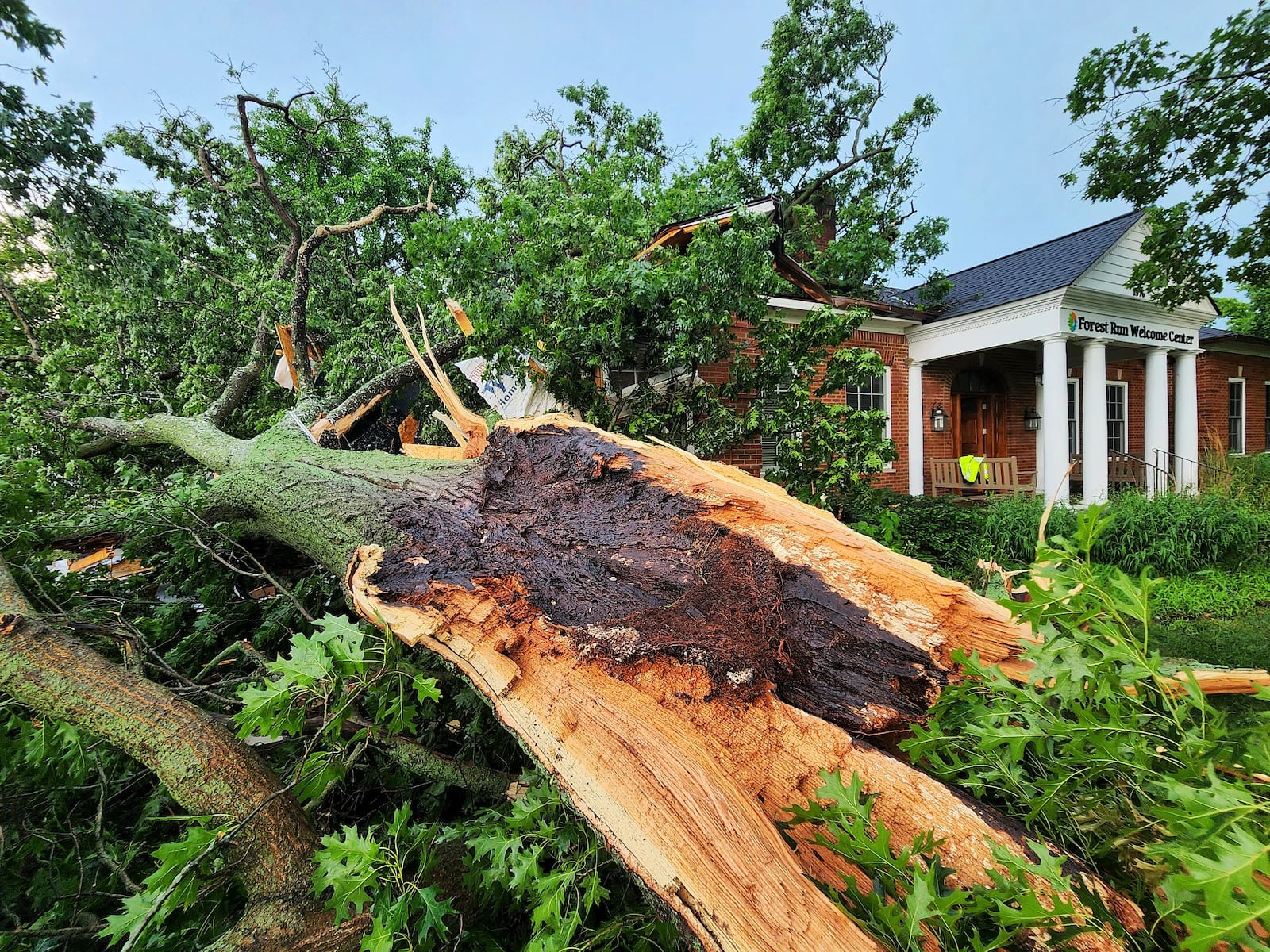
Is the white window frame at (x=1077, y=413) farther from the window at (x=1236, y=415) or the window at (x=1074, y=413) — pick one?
the window at (x=1236, y=415)

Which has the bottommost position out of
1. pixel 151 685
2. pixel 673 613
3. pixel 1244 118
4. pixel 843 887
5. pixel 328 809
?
pixel 328 809

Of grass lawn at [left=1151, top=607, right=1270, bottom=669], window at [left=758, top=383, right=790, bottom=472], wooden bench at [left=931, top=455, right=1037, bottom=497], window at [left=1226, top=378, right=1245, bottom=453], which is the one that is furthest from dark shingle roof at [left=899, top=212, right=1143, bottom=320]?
window at [left=1226, top=378, right=1245, bottom=453]

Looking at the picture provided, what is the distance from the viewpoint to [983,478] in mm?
10102

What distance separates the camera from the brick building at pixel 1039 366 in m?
8.93

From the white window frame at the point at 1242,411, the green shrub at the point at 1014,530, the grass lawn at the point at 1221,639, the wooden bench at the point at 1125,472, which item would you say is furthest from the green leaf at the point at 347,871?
the white window frame at the point at 1242,411

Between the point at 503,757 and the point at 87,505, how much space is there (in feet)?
12.2

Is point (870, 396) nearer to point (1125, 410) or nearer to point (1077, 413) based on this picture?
point (1077, 413)

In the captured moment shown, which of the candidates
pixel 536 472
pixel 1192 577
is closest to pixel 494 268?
pixel 536 472

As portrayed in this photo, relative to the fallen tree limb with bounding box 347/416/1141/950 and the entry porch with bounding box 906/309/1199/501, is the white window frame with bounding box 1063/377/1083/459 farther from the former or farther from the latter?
the fallen tree limb with bounding box 347/416/1141/950

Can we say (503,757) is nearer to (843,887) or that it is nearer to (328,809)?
(328,809)

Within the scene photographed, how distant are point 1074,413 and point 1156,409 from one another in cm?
143

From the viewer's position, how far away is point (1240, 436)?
15.6m

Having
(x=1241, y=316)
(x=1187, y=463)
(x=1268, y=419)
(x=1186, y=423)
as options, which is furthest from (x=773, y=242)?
(x=1241, y=316)

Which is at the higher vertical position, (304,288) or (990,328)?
(990,328)
